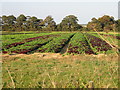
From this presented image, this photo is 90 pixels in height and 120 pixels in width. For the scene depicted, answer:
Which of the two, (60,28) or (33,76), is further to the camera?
(60,28)

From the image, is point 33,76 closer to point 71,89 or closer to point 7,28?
point 71,89

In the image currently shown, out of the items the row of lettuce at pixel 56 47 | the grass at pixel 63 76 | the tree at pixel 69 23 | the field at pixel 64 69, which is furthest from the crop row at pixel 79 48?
the tree at pixel 69 23

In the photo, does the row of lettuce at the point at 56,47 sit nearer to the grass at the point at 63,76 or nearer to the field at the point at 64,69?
the field at the point at 64,69

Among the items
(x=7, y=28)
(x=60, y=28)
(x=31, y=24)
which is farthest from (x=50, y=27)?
(x=7, y=28)

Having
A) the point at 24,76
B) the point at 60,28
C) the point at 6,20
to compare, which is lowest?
the point at 24,76

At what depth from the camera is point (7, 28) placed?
5925cm

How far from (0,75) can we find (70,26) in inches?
2448

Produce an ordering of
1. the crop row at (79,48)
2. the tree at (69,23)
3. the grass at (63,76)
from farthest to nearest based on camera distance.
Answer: the tree at (69,23), the crop row at (79,48), the grass at (63,76)

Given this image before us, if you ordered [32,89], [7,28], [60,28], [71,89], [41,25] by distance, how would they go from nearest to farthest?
[71,89]
[32,89]
[7,28]
[60,28]
[41,25]

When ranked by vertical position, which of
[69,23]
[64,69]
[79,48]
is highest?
[69,23]

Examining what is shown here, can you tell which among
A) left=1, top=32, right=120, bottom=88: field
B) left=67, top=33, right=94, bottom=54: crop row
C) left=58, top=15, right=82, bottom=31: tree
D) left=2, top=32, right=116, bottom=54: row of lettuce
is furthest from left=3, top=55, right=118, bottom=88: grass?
left=58, top=15, right=82, bottom=31: tree

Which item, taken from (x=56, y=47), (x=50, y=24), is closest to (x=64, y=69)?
(x=56, y=47)

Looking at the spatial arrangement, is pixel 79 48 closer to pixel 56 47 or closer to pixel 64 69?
pixel 56 47

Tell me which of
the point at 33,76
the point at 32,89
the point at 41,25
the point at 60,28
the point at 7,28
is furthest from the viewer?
the point at 41,25
